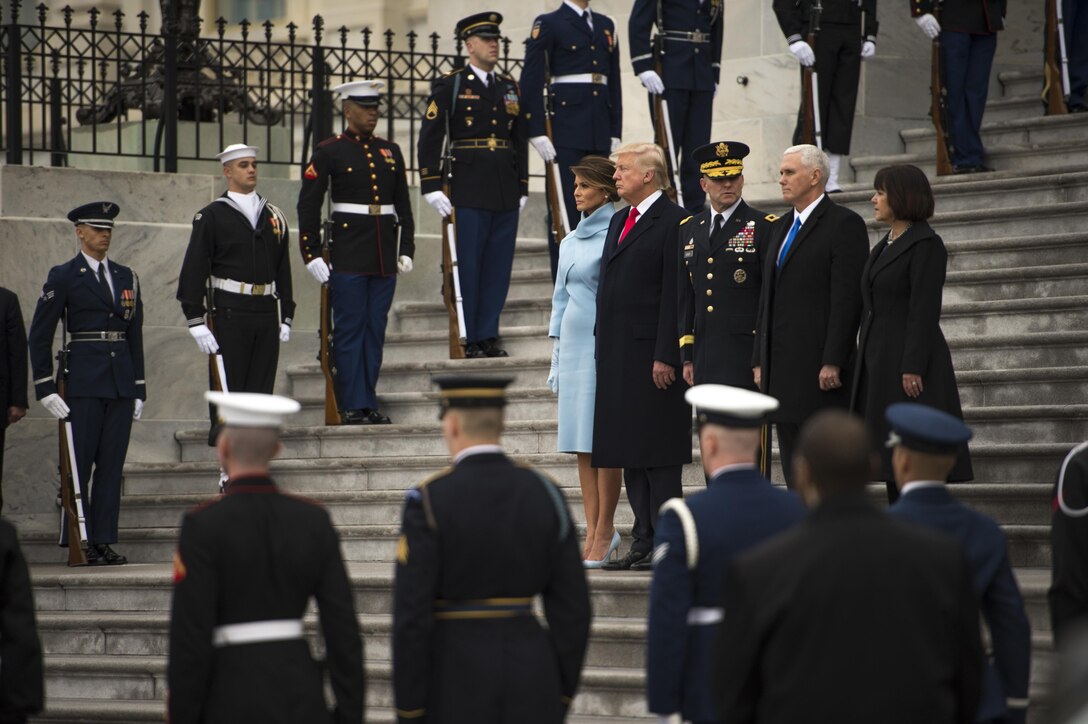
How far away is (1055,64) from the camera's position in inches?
449

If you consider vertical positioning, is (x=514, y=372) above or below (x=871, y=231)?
below

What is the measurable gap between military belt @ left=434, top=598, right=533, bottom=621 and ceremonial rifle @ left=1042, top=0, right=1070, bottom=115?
7.92 metres

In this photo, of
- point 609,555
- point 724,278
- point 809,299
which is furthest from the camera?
point 609,555

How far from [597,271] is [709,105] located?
361 cm

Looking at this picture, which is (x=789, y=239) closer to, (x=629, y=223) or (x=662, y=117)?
(x=629, y=223)

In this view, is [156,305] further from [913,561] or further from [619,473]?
[913,561]

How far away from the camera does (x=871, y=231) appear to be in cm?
1047

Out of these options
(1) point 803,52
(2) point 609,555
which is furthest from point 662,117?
(2) point 609,555

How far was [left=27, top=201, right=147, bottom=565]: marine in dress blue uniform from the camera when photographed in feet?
31.1

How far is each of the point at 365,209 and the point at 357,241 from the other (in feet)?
0.68

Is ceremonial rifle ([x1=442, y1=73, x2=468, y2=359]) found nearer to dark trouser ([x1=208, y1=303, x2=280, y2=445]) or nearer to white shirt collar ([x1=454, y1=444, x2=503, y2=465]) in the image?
dark trouser ([x1=208, y1=303, x2=280, y2=445])

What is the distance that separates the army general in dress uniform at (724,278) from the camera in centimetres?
741

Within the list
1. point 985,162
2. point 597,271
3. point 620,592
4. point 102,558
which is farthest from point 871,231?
point 102,558

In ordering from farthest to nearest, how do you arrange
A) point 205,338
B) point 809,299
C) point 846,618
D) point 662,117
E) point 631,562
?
point 662,117 → point 205,338 → point 631,562 → point 809,299 → point 846,618
